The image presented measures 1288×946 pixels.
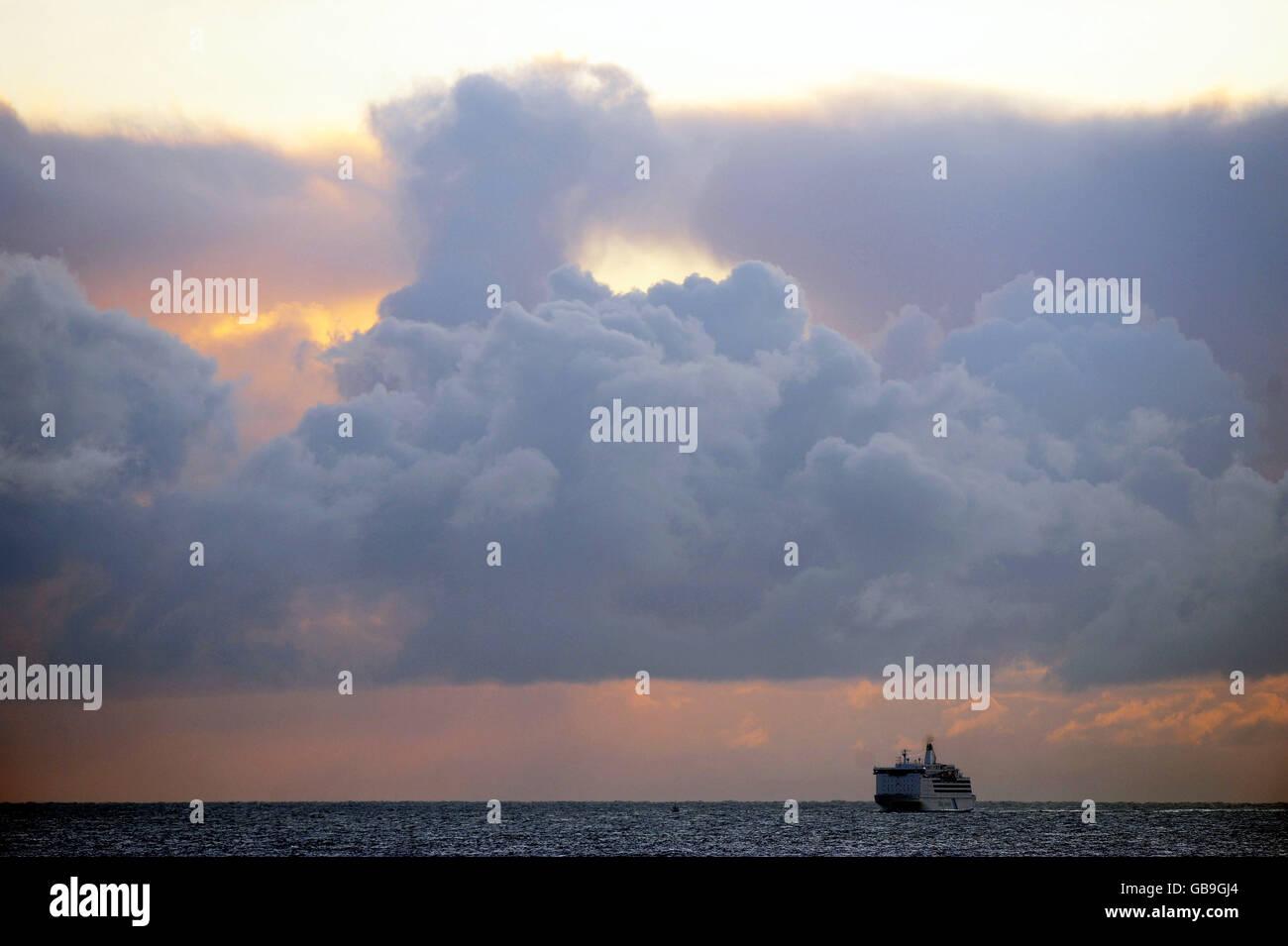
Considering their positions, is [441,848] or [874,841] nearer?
[441,848]

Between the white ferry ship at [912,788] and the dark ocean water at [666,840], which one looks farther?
the white ferry ship at [912,788]

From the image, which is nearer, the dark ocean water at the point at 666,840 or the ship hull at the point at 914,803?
the dark ocean water at the point at 666,840

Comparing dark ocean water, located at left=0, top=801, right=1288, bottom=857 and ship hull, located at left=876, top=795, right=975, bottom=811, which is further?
ship hull, located at left=876, top=795, right=975, bottom=811

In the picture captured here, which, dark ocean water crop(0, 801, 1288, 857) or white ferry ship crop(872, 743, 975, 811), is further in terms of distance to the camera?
white ferry ship crop(872, 743, 975, 811)
